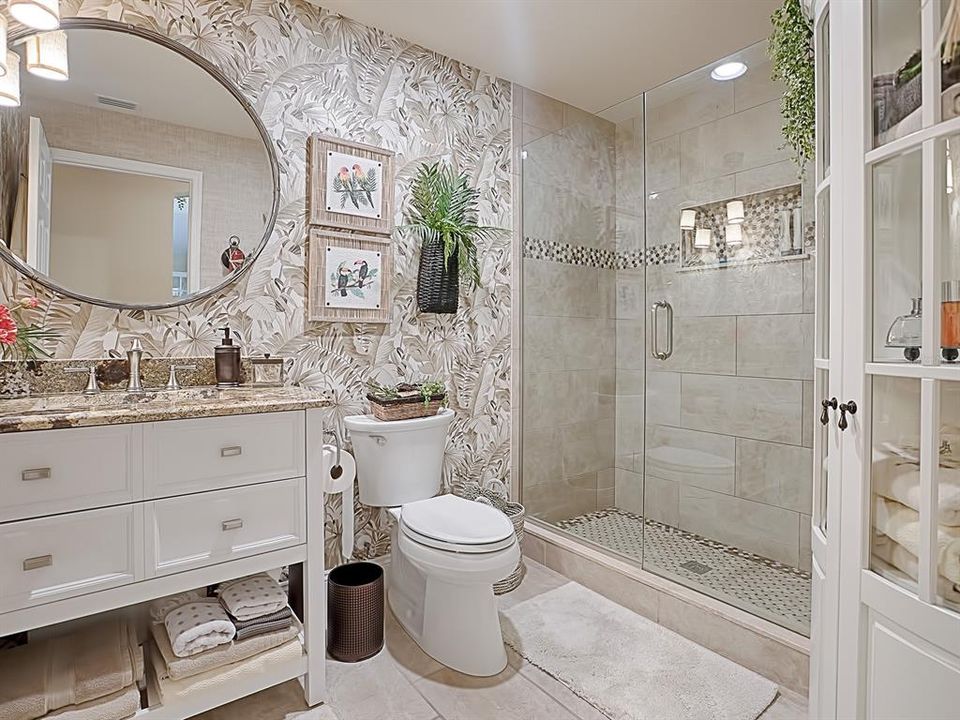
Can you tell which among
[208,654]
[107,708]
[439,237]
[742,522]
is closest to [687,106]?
[439,237]

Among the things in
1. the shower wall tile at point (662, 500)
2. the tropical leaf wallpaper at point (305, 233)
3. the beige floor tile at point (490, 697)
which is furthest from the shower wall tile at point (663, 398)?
the beige floor tile at point (490, 697)

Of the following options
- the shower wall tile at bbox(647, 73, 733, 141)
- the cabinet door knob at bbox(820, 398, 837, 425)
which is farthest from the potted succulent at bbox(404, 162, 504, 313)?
the cabinet door knob at bbox(820, 398, 837, 425)

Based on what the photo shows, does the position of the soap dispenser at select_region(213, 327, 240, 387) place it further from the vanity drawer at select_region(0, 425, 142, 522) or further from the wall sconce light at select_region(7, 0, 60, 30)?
the wall sconce light at select_region(7, 0, 60, 30)

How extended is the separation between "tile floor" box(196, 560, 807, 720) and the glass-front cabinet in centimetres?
70

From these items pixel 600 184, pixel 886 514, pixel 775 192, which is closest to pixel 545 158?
pixel 600 184

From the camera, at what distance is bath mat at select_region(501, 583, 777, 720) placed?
5.34ft

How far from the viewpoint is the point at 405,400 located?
2.20m

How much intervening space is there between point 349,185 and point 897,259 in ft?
6.23

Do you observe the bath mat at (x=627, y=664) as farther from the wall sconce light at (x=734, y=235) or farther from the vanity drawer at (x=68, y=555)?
the wall sconce light at (x=734, y=235)

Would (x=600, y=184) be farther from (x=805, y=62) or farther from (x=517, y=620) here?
(x=517, y=620)

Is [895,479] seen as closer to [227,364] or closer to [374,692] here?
[374,692]

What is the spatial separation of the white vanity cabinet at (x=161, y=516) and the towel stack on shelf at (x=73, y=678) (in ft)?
0.32

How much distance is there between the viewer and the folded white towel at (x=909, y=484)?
0.97 metres

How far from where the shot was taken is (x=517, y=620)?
6.93 feet
